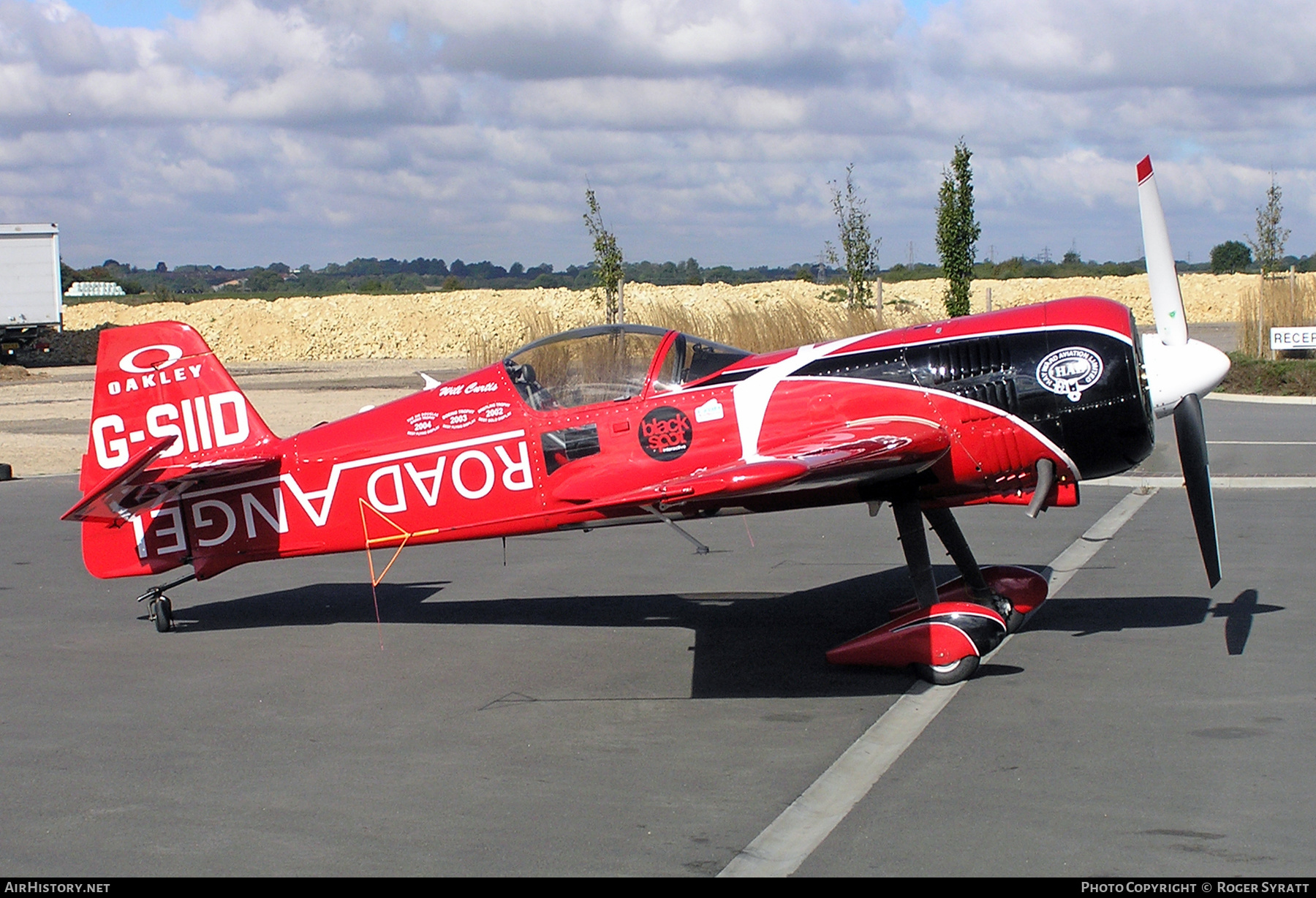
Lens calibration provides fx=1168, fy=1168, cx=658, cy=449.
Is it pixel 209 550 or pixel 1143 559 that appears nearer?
pixel 209 550

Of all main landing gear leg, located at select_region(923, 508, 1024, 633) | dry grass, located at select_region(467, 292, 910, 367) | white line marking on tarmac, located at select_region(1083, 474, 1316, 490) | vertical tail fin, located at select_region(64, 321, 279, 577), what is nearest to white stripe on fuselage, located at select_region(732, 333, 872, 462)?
main landing gear leg, located at select_region(923, 508, 1024, 633)

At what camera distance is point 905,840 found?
4445mm

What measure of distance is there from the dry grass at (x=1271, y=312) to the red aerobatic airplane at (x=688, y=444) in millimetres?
22815

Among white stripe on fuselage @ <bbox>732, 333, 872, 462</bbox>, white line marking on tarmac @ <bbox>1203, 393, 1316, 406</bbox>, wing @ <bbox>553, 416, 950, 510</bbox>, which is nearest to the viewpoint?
wing @ <bbox>553, 416, 950, 510</bbox>

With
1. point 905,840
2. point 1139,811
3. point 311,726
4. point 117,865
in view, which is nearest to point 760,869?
point 905,840

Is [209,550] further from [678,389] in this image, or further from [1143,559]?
[1143,559]

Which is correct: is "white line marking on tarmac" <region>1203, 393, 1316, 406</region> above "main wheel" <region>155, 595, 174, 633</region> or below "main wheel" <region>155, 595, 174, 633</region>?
below

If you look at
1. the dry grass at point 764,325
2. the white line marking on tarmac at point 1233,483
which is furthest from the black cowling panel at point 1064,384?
the dry grass at point 764,325

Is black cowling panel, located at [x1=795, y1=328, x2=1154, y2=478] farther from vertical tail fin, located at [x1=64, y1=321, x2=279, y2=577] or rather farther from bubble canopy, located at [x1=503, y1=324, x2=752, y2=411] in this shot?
vertical tail fin, located at [x1=64, y1=321, x2=279, y2=577]

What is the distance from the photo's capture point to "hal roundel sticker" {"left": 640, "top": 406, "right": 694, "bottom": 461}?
7211mm

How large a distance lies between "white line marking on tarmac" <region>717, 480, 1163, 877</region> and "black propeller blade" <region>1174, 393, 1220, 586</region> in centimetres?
135

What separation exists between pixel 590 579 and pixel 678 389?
3.03 meters

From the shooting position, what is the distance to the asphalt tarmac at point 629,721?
14.7 feet

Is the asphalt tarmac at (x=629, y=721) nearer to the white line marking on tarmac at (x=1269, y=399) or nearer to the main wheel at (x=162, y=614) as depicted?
the main wheel at (x=162, y=614)
